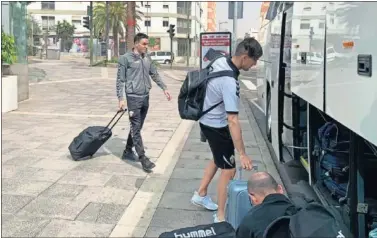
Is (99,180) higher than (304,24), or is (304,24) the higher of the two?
(304,24)

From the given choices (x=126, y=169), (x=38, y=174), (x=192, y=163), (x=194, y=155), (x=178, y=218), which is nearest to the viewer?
(x=178, y=218)

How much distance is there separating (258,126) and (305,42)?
6.19 metres

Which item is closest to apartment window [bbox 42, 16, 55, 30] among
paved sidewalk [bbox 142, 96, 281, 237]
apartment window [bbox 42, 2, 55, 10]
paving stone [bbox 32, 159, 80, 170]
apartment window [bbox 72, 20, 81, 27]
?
apartment window [bbox 42, 2, 55, 10]

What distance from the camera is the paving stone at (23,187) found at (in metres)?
5.30

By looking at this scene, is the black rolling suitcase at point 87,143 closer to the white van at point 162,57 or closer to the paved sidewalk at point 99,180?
the paved sidewalk at point 99,180

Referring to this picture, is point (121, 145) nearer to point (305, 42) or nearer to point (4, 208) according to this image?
point (4, 208)

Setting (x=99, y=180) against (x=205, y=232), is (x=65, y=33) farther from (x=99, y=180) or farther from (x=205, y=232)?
(x=205, y=232)

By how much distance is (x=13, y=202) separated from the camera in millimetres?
4965

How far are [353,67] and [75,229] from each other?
9.30ft

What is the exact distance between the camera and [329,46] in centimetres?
350

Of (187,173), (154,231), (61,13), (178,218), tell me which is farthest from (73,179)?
(61,13)

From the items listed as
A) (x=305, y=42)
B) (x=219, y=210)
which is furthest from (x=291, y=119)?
(x=219, y=210)

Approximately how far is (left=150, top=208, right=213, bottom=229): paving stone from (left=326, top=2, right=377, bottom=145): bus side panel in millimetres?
1833

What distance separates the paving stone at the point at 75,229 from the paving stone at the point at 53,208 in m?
0.16
